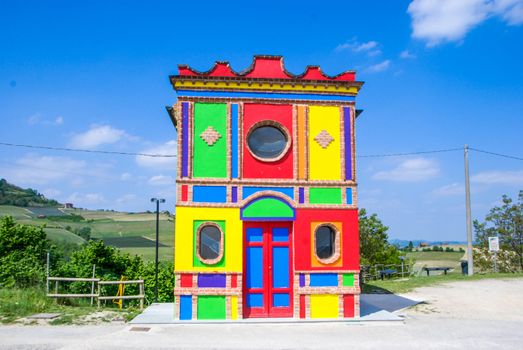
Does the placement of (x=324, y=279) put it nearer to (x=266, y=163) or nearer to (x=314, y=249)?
(x=314, y=249)

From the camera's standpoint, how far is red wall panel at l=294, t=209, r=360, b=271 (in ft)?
42.7

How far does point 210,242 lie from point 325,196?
11.6 ft

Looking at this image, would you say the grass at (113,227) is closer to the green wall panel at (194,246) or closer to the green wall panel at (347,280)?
the green wall panel at (194,246)

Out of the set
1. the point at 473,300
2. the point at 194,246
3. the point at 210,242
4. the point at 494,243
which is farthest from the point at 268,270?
the point at 494,243

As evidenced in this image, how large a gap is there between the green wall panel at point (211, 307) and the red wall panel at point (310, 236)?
229 centimetres

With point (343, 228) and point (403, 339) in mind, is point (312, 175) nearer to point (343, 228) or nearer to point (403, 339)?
point (343, 228)

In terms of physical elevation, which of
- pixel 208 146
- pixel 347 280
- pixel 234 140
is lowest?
pixel 347 280

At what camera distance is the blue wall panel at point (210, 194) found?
507 inches

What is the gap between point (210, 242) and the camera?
12883 millimetres

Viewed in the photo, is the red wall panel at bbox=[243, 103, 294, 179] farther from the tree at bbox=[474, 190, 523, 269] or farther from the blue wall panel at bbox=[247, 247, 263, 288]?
the tree at bbox=[474, 190, 523, 269]

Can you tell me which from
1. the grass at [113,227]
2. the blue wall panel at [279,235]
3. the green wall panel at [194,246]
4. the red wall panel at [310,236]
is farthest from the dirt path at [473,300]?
the grass at [113,227]

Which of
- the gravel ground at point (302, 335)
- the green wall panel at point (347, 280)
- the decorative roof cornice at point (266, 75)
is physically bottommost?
the gravel ground at point (302, 335)

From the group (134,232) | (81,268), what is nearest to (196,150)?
(81,268)

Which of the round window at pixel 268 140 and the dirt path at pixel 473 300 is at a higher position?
the round window at pixel 268 140
